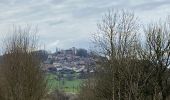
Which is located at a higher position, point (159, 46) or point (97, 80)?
point (159, 46)

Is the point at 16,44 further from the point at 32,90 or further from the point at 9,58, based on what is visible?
the point at 32,90

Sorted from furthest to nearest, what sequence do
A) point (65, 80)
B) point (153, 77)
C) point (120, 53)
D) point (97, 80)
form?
point (65, 80) → point (97, 80) → point (153, 77) → point (120, 53)

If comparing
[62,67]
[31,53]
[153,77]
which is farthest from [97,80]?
[62,67]

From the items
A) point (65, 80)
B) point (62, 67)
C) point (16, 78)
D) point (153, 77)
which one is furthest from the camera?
point (62, 67)

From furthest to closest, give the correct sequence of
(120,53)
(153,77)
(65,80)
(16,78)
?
(65,80), (153,77), (120,53), (16,78)

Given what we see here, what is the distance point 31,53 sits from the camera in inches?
1350

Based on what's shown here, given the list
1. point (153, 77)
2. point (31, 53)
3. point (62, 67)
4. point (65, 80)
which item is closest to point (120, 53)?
point (153, 77)

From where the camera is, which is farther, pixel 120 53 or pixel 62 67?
pixel 62 67

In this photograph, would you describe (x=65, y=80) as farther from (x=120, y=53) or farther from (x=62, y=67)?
(x=120, y=53)

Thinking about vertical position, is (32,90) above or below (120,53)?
below

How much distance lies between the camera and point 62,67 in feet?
529

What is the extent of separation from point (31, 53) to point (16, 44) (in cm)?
131

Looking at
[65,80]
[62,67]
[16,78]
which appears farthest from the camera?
[62,67]

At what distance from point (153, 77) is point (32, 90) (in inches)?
574
